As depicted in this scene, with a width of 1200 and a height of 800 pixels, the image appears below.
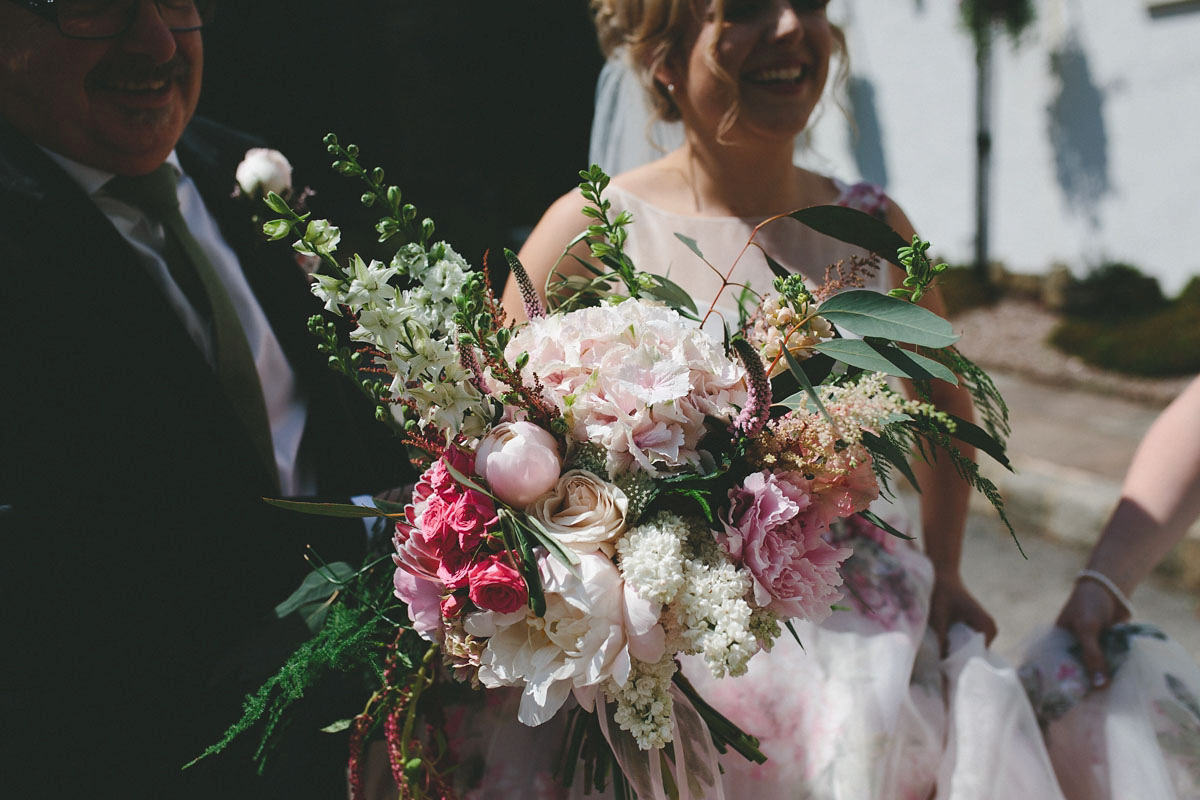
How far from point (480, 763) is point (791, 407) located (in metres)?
0.74

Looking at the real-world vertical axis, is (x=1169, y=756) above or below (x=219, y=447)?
below

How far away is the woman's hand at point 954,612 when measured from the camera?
71.2 inches

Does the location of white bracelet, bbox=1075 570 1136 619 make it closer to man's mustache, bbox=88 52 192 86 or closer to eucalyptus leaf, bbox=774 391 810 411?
eucalyptus leaf, bbox=774 391 810 411

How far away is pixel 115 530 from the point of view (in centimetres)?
144

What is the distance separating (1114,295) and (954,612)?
18.7 ft

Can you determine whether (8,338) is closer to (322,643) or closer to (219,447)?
Result: (219,447)

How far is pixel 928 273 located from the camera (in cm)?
112

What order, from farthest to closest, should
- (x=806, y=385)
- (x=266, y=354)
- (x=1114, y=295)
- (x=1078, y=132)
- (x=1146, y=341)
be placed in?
1. (x=1078, y=132)
2. (x=1114, y=295)
3. (x=1146, y=341)
4. (x=266, y=354)
5. (x=806, y=385)

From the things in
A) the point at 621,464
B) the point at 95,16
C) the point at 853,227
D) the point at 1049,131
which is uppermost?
the point at 95,16

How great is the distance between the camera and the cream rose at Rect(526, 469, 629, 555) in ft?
3.54

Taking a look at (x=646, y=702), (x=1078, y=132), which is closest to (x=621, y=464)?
(x=646, y=702)

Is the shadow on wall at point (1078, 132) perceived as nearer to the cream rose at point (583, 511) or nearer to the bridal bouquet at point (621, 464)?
the bridal bouquet at point (621, 464)

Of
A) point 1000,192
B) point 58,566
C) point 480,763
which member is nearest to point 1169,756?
point 480,763

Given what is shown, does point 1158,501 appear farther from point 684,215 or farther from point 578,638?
point 578,638
